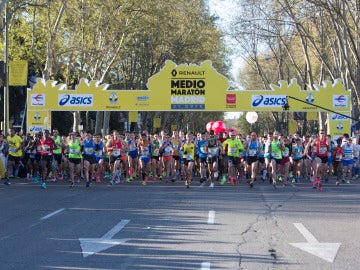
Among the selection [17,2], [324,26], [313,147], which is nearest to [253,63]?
[324,26]

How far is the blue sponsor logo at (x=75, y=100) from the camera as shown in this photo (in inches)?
1139

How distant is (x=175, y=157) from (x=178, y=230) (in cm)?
1242

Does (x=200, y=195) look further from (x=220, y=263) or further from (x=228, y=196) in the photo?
(x=220, y=263)

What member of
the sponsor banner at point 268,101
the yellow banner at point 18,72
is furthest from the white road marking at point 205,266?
the yellow banner at point 18,72

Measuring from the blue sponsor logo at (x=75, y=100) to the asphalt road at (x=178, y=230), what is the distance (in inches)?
437

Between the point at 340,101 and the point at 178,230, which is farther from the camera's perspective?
the point at 340,101

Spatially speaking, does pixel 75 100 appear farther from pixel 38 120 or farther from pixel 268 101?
pixel 268 101

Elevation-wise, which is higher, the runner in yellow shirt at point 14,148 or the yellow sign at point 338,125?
the yellow sign at point 338,125

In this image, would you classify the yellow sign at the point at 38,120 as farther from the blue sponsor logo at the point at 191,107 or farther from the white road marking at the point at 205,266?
the white road marking at the point at 205,266

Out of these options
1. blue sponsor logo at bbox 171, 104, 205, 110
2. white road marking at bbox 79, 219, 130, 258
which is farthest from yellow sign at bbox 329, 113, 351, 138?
white road marking at bbox 79, 219, 130, 258

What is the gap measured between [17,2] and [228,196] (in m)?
15.0

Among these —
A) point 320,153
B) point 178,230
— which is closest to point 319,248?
point 178,230

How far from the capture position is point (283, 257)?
27.6ft

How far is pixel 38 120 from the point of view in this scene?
95.7ft
